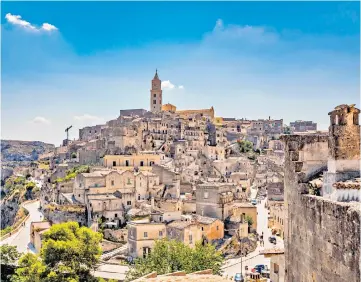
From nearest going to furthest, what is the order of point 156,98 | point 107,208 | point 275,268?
point 275,268 → point 107,208 → point 156,98

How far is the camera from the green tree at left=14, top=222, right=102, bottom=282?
106 feet

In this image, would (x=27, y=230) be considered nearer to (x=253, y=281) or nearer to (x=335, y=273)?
(x=253, y=281)

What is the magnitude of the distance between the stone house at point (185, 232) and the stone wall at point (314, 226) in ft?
105

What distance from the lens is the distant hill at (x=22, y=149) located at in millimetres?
162625

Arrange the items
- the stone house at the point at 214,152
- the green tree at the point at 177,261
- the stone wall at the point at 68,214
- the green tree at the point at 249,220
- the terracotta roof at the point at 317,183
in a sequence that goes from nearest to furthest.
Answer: the terracotta roof at the point at 317,183
the green tree at the point at 177,261
the green tree at the point at 249,220
the stone wall at the point at 68,214
the stone house at the point at 214,152

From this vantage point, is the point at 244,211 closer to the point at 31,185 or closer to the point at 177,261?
the point at 177,261

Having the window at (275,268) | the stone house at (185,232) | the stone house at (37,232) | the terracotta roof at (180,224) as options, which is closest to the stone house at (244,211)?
the stone house at (185,232)

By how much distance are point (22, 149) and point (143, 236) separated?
14517cm

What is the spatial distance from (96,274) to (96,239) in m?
2.81

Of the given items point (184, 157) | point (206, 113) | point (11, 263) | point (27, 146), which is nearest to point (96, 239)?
point (11, 263)

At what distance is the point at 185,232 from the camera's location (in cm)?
4028

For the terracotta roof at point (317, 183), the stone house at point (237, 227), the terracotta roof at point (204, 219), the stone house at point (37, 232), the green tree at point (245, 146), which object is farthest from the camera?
the green tree at point (245, 146)

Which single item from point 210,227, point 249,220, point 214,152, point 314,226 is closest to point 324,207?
point 314,226

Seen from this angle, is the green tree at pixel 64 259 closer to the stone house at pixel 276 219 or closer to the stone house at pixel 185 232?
the stone house at pixel 185 232
